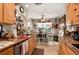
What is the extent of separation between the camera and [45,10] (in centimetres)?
206

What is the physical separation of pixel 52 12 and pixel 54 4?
0.16m

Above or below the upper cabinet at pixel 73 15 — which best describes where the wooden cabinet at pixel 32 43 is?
below

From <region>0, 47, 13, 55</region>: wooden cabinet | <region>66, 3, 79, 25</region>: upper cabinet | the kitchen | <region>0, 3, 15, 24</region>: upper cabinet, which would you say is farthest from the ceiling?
<region>0, 47, 13, 55</region>: wooden cabinet

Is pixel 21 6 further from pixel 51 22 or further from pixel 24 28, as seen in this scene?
pixel 51 22

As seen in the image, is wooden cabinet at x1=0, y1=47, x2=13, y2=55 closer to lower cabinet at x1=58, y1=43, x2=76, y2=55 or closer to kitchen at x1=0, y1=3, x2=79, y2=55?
kitchen at x1=0, y1=3, x2=79, y2=55

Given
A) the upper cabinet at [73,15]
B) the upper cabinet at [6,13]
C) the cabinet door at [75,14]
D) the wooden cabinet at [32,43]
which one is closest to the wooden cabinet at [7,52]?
the wooden cabinet at [32,43]

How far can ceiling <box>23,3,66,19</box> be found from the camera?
1.99 meters

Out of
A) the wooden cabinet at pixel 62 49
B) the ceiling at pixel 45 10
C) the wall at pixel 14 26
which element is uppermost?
the ceiling at pixel 45 10

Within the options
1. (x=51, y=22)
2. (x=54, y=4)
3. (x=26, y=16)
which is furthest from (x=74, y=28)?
(x=26, y=16)

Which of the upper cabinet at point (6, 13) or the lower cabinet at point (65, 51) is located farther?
the upper cabinet at point (6, 13)

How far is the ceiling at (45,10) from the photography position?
1994 mm

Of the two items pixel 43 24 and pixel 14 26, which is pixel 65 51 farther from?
pixel 14 26

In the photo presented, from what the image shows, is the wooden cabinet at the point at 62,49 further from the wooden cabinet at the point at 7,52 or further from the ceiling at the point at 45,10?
the wooden cabinet at the point at 7,52
